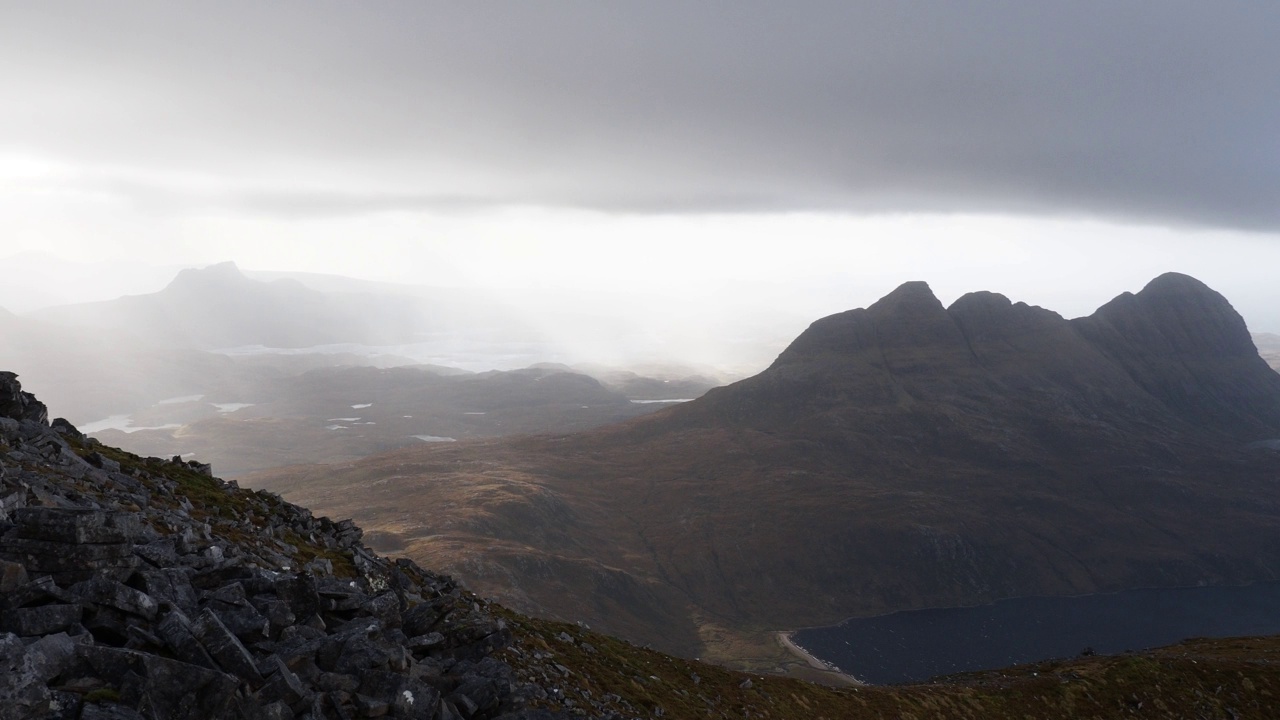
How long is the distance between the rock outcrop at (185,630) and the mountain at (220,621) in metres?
0.05

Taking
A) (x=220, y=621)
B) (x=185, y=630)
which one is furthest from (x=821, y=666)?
(x=185, y=630)

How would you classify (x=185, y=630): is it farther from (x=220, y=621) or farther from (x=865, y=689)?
(x=865, y=689)

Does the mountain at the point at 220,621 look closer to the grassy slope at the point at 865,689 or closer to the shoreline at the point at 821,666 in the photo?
the grassy slope at the point at 865,689

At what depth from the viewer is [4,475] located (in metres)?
24.5

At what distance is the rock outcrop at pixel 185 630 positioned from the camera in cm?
1769

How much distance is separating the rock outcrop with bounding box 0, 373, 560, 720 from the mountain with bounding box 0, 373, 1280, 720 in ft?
0.16

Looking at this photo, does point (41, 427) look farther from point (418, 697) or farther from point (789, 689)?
point (789, 689)

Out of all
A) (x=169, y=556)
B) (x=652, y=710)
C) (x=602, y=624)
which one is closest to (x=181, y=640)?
(x=169, y=556)

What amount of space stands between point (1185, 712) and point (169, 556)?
82379mm

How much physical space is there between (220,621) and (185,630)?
4.30 ft

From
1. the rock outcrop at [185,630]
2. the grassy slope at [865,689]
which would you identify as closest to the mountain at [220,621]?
the rock outcrop at [185,630]

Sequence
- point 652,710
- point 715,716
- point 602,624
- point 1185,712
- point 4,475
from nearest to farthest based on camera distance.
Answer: point 4,475, point 652,710, point 715,716, point 1185,712, point 602,624

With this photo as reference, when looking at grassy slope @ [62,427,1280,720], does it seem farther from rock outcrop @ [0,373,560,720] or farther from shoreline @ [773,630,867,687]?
shoreline @ [773,630,867,687]

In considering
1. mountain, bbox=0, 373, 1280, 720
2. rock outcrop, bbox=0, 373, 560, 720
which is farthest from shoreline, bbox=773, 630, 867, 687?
rock outcrop, bbox=0, 373, 560, 720
